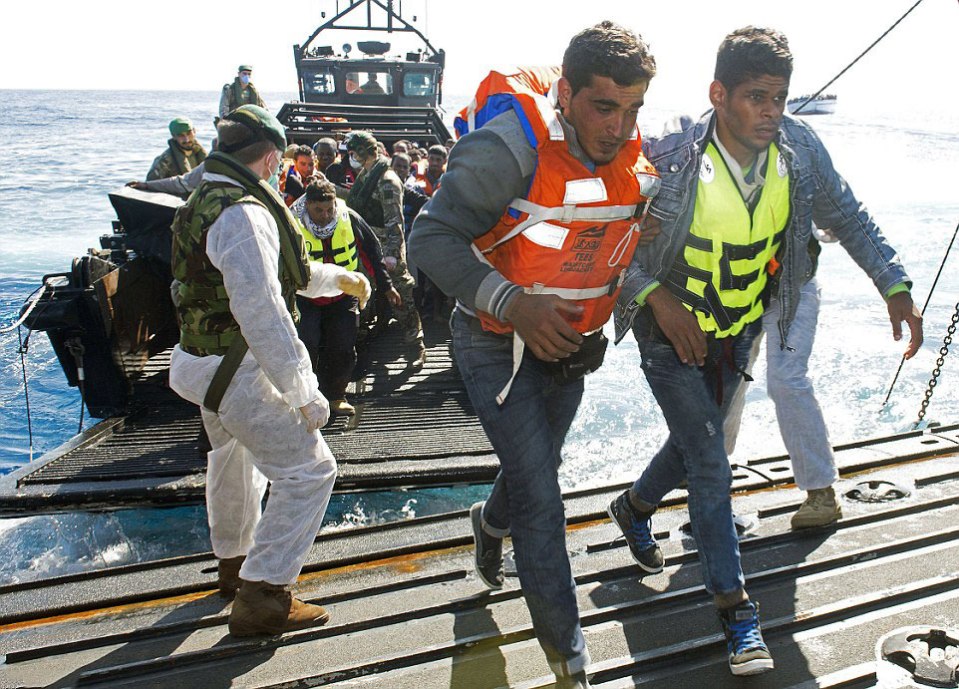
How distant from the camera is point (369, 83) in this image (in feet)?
66.5

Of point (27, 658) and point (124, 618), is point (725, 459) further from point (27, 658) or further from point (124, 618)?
point (27, 658)

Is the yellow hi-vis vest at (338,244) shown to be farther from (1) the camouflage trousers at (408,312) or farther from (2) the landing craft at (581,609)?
(2) the landing craft at (581,609)

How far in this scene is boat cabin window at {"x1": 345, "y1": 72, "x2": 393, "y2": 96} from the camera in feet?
66.1

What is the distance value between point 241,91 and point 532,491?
39.7 ft

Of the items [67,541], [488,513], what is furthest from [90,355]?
[488,513]

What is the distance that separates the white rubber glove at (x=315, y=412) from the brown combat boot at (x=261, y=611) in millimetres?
561

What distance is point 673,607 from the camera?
2.85m

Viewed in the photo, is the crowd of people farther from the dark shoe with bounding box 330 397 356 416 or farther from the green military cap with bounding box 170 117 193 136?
the green military cap with bounding box 170 117 193 136

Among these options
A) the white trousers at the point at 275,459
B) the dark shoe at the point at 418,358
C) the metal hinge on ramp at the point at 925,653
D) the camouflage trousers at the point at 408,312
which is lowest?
the dark shoe at the point at 418,358

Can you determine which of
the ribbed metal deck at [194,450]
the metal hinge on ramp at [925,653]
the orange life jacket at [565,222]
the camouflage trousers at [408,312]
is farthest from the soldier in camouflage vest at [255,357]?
the camouflage trousers at [408,312]

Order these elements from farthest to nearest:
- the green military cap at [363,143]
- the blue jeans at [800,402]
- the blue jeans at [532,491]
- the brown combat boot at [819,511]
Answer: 1. the green military cap at [363,143]
2. the brown combat boot at [819,511]
3. the blue jeans at [800,402]
4. the blue jeans at [532,491]

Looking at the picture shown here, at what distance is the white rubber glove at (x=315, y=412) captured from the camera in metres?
2.68

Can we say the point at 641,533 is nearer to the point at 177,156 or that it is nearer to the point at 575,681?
the point at 575,681

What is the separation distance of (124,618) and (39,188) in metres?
29.2
